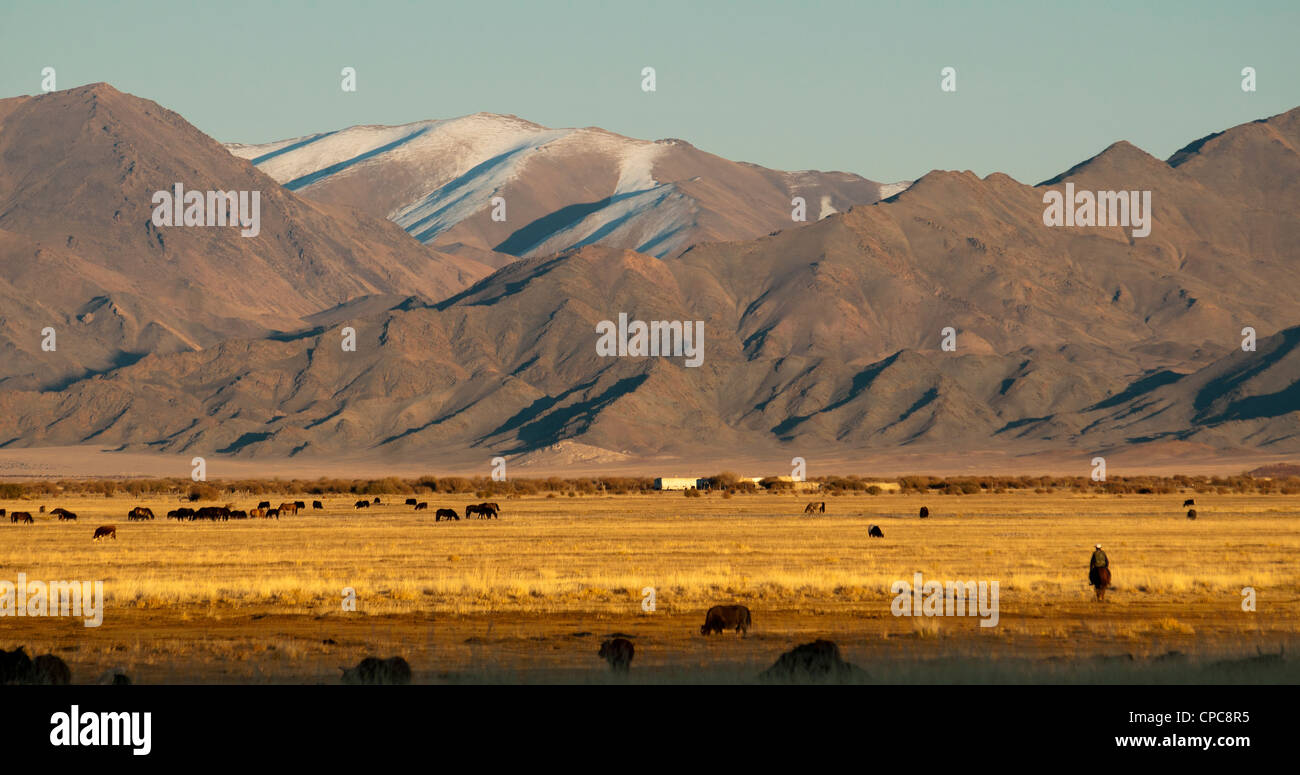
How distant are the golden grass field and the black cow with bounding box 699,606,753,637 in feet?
1.11

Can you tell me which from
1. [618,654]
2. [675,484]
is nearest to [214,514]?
[618,654]

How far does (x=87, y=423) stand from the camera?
198 meters

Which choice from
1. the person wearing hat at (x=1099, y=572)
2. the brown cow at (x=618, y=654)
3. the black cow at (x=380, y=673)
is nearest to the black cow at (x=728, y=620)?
the brown cow at (x=618, y=654)

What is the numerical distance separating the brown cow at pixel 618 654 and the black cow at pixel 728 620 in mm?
3869

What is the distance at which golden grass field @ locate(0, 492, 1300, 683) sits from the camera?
22422 millimetres

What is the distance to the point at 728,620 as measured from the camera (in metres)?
26.1

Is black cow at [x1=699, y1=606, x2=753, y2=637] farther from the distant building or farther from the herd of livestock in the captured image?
the distant building

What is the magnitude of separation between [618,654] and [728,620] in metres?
4.46
